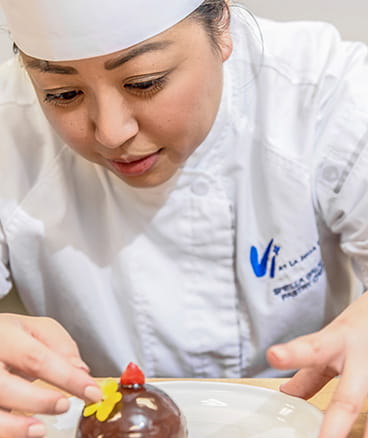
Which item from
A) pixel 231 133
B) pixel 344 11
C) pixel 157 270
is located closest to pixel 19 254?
pixel 157 270

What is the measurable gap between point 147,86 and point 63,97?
0.11 meters

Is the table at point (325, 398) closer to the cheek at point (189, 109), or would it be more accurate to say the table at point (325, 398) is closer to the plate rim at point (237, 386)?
the plate rim at point (237, 386)

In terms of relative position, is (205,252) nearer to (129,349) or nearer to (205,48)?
(129,349)

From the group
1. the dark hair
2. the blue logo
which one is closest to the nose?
the dark hair

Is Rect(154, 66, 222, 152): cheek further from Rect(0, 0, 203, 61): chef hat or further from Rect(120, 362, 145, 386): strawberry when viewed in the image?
Rect(120, 362, 145, 386): strawberry

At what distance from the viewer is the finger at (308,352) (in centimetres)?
63

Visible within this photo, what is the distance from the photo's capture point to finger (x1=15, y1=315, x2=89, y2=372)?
77 centimetres

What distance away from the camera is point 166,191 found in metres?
1.05

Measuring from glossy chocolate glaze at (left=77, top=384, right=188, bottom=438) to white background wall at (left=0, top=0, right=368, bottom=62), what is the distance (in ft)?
3.38

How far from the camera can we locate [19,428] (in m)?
0.64

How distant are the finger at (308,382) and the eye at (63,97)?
0.41 metres

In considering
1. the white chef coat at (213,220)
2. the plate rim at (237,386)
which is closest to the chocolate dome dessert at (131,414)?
the plate rim at (237,386)

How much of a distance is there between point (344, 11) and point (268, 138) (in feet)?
1.82

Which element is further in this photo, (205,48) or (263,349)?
→ (263,349)
